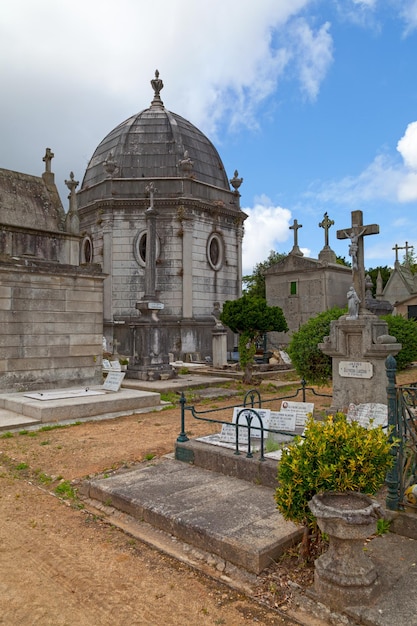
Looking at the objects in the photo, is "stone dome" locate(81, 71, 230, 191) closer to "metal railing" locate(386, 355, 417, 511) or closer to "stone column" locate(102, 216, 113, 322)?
"stone column" locate(102, 216, 113, 322)

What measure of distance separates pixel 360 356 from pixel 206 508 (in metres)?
4.98

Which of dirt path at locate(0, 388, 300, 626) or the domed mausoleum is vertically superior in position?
the domed mausoleum

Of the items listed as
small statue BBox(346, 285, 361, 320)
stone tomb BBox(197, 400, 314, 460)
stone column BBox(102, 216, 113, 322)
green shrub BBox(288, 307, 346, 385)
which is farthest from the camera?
stone column BBox(102, 216, 113, 322)

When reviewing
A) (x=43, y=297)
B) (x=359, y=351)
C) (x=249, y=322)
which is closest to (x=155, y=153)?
(x=249, y=322)

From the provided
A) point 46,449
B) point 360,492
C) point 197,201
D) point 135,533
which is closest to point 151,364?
point 46,449

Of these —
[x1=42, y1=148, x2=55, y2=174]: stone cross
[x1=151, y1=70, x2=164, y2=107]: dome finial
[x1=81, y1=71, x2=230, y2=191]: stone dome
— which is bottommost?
[x1=42, y1=148, x2=55, y2=174]: stone cross

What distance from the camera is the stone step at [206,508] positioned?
13.8ft

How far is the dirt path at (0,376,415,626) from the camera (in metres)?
3.46

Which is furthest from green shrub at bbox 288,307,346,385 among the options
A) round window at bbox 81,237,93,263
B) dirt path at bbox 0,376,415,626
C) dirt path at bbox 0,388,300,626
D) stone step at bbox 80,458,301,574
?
round window at bbox 81,237,93,263

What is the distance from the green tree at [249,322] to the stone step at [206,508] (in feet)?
33.4

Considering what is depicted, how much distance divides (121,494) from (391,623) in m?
3.22

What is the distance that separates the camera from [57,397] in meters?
11.5

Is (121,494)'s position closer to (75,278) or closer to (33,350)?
(33,350)

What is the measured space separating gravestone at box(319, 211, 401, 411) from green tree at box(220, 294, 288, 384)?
7.50 metres
